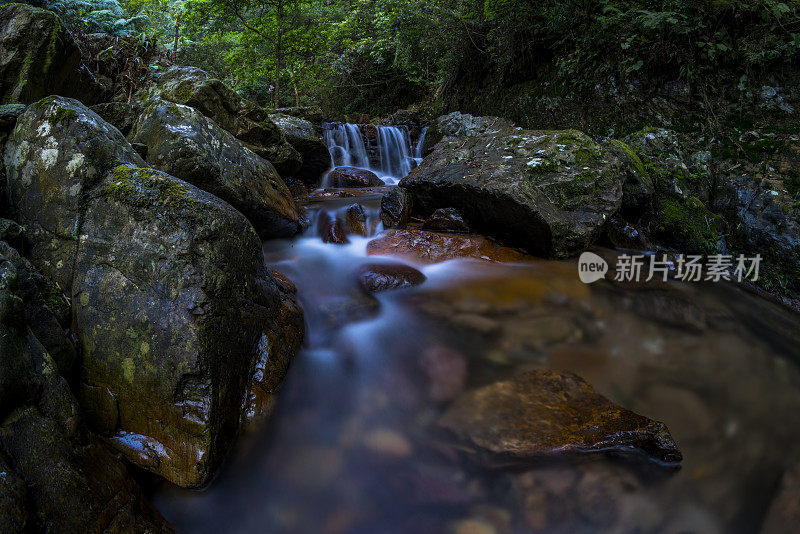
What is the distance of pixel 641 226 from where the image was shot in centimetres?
534

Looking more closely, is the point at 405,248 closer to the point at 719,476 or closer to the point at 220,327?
the point at 220,327

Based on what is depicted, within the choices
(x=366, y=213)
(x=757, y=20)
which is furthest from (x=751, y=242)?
(x=366, y=213)

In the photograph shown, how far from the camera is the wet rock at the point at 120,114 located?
5.09 metres

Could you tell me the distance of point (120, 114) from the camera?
5.18 meters

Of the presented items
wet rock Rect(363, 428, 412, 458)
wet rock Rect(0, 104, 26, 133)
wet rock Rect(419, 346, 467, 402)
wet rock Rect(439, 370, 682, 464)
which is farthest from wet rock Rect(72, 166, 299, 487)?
wet rock Rect(439, 370, 682, 464)

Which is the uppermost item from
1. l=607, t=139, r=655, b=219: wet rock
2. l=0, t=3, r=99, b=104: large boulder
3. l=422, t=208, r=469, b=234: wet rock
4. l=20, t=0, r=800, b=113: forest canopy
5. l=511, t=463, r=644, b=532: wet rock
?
l=20, t=0, r=800, b=113: forest canopy

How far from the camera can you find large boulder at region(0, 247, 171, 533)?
135cm

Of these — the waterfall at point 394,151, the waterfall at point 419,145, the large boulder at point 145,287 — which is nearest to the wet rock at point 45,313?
the large boulder at point 145,287

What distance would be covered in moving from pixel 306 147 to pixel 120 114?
3.51 metres

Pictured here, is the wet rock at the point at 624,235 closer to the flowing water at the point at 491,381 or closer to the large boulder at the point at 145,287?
the flowing water at the point at 491,381

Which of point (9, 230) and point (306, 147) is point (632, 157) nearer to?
point (306, 147)

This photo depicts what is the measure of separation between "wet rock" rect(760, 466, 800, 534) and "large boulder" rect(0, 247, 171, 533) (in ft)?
9.66

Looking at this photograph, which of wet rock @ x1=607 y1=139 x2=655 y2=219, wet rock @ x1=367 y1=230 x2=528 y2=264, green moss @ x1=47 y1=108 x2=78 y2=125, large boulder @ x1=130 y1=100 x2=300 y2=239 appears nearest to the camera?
green moss @ x1=47 y1=108 x2=78 y2=125

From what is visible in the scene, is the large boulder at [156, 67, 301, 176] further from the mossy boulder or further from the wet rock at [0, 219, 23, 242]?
the wet rock at [0, 219, 23, 242]
